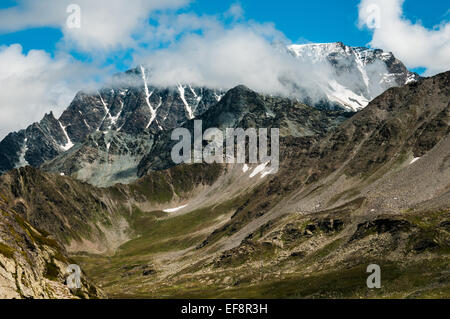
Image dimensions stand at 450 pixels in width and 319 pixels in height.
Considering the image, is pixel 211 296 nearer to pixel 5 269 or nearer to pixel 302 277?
pixel 302 277

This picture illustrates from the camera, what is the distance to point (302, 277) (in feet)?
592

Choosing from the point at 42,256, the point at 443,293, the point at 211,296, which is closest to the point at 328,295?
the point at 443,293

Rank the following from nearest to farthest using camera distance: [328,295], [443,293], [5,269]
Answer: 1. [5,269]
2. [443,293]
3. [328,295]
